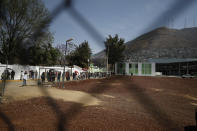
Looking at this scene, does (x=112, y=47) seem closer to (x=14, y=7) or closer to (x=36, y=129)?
(x=14, y=7)

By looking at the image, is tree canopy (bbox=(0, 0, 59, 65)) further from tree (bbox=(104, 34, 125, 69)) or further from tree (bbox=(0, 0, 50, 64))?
tree (bbox=(104, 34, 125, 69))

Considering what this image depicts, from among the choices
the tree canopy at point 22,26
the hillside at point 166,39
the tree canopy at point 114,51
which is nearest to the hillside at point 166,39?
the hillside at point 166,39

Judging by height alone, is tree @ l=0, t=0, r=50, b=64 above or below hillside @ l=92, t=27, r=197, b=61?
above

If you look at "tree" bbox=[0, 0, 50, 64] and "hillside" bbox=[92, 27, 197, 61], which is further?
"tree" bbox=[0, 0, 50, 64]

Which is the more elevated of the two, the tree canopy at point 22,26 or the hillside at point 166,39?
the tree canopy at point 22,26

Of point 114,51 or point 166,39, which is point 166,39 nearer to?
point 166,39

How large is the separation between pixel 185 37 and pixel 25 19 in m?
1.53

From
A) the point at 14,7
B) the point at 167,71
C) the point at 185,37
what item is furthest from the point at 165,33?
the point at 167,71

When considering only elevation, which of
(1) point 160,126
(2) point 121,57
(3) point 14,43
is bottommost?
(1) point 160,126

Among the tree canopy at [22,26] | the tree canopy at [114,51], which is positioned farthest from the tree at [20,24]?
the tree canopy at [114,51]

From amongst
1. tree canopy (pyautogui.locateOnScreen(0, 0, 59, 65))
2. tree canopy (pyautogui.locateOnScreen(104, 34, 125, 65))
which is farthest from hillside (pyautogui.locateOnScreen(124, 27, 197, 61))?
tree canopy (pyautogui.locateOnScreen(0, 0, 59, 65))

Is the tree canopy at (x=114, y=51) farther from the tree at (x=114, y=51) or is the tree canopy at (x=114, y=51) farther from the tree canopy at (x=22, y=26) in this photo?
the tree canopy at (x=22, y=26)

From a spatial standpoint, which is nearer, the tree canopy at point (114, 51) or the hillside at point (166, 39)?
the hillside at point (166, 39)

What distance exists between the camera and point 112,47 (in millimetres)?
1100
